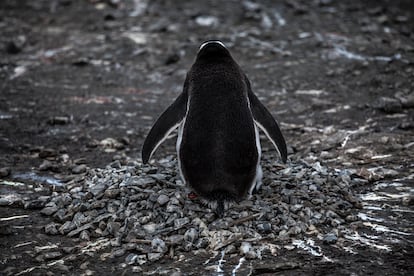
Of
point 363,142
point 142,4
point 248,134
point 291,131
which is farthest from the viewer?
point 142,4

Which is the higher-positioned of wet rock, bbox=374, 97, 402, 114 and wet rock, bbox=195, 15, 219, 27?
wet rock, bbox=195, 15, 219, 27

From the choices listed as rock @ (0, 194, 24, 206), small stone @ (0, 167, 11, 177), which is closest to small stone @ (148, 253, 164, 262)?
rock @ (0, 194, 24, 206)

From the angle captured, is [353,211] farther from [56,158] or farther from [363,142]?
[56,158]

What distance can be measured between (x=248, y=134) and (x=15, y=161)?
98.2 inches

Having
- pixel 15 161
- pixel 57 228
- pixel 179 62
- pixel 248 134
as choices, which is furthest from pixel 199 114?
pixel 179 62

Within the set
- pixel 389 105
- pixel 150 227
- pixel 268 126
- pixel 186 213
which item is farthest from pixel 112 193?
pixel 389 105

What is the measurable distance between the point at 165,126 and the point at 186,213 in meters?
0.73

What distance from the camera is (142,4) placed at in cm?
1004

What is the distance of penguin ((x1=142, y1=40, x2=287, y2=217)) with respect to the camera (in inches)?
148

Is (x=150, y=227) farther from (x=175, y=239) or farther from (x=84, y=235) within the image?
(x=84, y=235)

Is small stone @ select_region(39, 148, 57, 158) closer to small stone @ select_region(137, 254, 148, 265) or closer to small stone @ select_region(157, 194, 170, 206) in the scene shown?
small stone @ select_region(157, 194, 170, 206)

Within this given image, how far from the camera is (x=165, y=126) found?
13.8 feet

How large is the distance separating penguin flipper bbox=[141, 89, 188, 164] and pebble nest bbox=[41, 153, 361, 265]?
208mm

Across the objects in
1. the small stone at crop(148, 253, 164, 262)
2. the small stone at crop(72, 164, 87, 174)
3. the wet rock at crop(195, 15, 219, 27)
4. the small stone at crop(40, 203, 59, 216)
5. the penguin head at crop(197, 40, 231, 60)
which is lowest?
the small stone at crop(72, 164, 87, 174)
